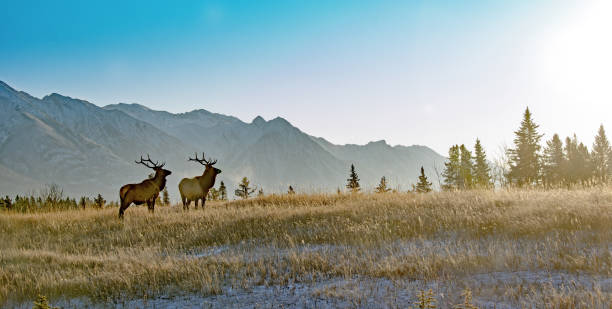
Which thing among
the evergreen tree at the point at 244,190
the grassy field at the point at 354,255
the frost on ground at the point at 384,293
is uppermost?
the evergreen tree at the point at 244,190

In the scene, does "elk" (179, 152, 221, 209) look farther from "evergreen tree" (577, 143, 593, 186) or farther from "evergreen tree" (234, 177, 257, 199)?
"evergreen tree" (577, 143, 593, 186)

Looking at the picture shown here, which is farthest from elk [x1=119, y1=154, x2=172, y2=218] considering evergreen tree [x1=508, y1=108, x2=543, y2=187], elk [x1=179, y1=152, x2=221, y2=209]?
evergreen tree [x1=508, y1=108, x2=543, y2=187]

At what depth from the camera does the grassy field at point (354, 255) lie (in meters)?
5.25

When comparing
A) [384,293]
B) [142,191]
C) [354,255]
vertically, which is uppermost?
[142,191]

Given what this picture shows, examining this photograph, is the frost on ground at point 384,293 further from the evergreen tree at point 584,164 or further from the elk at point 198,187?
the evergreen tree at point 584,164

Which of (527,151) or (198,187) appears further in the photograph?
(527,151)

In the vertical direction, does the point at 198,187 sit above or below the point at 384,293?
above

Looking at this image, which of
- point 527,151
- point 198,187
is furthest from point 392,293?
point 527,151

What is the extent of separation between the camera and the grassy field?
5250mm

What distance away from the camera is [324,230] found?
31.3ft

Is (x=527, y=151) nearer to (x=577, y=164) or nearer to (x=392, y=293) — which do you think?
(x=577, y=164)

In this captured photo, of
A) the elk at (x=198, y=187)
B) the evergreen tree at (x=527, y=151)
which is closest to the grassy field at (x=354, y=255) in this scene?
the elk at (x=198, y=187)

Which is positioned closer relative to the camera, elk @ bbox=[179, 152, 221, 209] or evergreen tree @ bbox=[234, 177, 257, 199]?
elk @ bbox=[179, 152, 221, 209]

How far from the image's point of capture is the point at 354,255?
7.09 m
